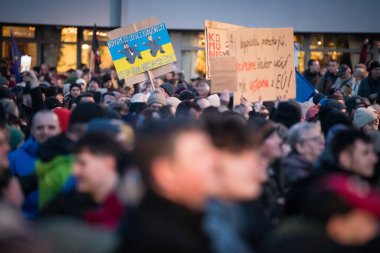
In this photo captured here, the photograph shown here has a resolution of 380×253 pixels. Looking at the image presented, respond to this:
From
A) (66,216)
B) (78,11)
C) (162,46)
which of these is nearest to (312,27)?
(78,11)

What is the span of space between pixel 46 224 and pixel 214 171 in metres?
0.79

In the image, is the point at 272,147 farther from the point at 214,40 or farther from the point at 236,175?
the point at 214,40

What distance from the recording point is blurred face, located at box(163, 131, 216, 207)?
358 centimetres

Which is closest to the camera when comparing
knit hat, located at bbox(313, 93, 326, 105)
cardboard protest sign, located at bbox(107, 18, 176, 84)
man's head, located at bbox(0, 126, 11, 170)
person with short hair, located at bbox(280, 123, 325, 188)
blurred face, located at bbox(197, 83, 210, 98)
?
man's head, located at bbox(0, 126, 11, 170)

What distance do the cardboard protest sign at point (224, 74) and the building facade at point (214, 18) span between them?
17.2m

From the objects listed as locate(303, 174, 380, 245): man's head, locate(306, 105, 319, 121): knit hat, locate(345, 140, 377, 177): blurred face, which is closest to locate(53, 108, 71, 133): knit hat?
locate(345, 140, 377, 177): blurred face

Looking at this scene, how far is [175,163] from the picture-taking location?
3.61 m

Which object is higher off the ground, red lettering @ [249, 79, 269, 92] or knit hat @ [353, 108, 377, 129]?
red lettering @ [249, 79, 269, 92]

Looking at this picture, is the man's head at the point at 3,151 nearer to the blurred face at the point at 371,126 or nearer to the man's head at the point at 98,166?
the man's head at the point at 98,166

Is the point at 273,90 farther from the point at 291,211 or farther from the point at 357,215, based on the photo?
the point at 357,215

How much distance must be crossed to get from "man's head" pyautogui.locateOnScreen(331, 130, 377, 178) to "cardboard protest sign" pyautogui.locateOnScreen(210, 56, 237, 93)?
4.34 m

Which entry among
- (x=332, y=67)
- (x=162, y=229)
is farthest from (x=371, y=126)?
(x=332, y=67)

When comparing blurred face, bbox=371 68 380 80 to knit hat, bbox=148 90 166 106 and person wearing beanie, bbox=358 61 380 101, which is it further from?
knit hat, bbox=148 90 166 106

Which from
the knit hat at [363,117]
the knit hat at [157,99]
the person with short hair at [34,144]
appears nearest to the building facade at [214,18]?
the knit hat at [157,99]
